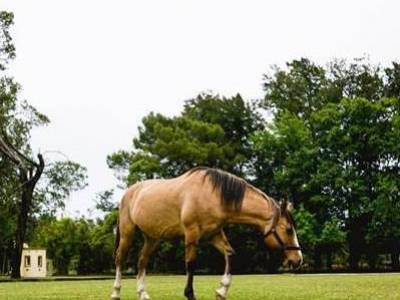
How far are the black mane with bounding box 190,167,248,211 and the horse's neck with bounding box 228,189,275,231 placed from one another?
125mm

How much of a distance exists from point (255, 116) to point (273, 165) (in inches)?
269

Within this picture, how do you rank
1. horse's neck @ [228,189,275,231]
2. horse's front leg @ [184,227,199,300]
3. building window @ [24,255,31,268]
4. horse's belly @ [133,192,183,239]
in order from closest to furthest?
horse's front leg @ [184,227,199,300] < horse's neck @ [228,189,275,231] < horse's belly @ [133,192,183,239] < building window @ [24,255,31,268]

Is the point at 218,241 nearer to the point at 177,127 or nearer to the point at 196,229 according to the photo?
the point at 196,229

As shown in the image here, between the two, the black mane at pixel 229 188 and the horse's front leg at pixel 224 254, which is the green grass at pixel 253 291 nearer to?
→ the horse's front leg at pixel 224 254

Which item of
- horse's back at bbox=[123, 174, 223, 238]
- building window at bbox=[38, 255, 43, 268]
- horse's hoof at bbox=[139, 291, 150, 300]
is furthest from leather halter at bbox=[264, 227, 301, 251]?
building window at bbox=[38, 255, 43, 268]

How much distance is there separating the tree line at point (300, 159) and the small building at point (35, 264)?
2292 cm

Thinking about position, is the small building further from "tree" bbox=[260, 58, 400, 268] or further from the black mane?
the black mane

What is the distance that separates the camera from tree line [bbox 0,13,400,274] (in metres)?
65.6

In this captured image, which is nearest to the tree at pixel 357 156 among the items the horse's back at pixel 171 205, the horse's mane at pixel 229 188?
the horse's back at pixel 171 205

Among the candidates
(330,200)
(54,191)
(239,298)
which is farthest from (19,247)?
(239,298)

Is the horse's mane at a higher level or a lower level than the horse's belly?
higher

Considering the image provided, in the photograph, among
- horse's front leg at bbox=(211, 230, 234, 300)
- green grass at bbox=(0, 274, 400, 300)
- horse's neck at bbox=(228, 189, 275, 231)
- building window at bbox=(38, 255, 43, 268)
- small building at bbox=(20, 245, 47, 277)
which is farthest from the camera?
building window at bbox=(38, 255, 43, 268)

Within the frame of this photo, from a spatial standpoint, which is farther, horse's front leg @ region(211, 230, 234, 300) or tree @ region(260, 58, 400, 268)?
tree @ region(260, 58, 400, 268)

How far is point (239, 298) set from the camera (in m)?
14.5
